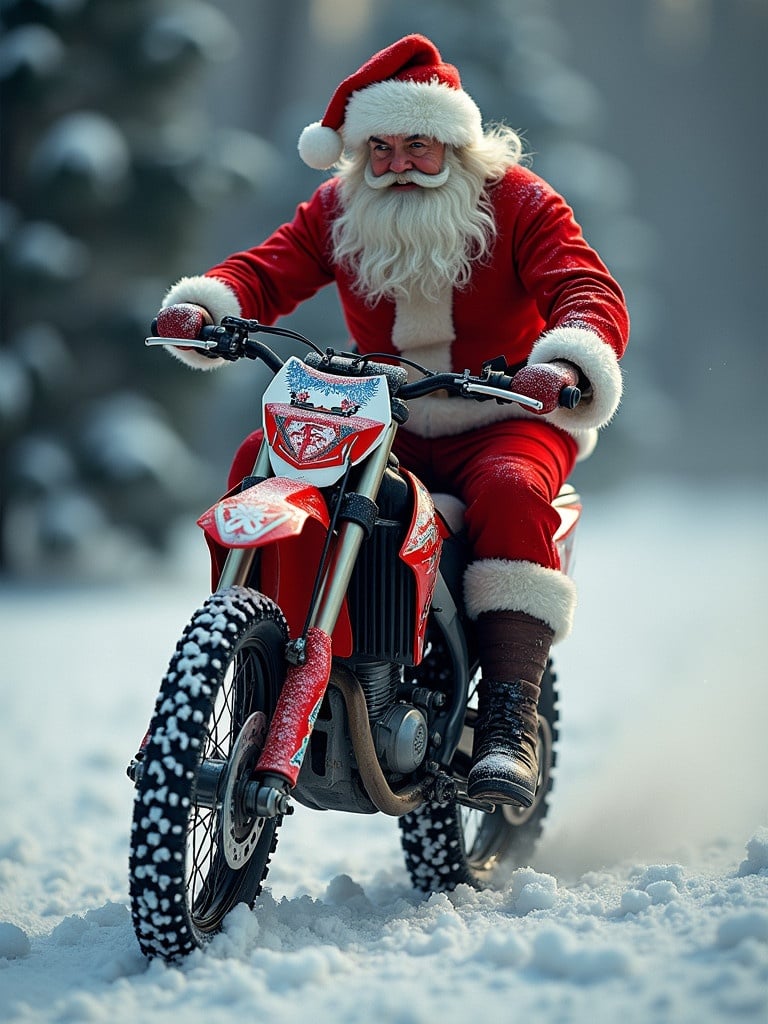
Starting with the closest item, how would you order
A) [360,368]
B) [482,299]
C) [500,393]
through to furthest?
[500,393] < [360,368] < [482,299]

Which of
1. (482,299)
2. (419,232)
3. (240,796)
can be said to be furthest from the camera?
(482,299)

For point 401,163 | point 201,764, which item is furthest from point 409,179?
point 201,764

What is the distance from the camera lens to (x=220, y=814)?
2.50 m

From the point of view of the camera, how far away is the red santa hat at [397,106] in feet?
10.7

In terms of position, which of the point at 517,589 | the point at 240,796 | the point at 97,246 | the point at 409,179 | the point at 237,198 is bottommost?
the point at 240,796

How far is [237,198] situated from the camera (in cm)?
955

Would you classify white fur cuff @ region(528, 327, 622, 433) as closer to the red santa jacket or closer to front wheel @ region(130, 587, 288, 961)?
the red santa jacket

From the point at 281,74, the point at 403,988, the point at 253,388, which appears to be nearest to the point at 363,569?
the point at 403,988

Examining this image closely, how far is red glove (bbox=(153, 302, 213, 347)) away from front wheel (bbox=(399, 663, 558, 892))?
4.05ft

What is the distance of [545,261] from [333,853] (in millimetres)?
2022

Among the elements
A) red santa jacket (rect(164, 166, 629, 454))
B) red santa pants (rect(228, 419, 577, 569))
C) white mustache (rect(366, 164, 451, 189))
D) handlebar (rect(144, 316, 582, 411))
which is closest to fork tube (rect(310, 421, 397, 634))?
handlebar (rect(144, 316, 582, 411))

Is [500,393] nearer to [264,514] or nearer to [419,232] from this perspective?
[264,514]

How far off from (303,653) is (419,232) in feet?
4.21

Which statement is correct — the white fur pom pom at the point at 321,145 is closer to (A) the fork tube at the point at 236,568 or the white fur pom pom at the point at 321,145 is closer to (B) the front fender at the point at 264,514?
(B) the front fender at the point at 264,514
